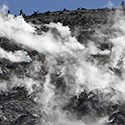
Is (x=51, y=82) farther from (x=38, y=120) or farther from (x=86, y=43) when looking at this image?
(x=86, y=43)

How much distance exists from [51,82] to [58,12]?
119 feet

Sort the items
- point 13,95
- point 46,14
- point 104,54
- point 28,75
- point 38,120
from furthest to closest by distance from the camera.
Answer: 1. point 46,14
2. point 104,54
3. point 28,75
4. point 13,95
5. point 38,120

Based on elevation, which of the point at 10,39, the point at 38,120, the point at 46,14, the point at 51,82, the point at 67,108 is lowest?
the point at 38,120

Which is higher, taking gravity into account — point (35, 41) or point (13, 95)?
point (35, 41)

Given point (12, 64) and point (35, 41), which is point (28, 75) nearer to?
point (12, 64)

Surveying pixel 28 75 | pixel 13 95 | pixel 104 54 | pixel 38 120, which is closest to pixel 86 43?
pixel 104 54

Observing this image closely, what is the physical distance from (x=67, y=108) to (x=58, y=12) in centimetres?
4122

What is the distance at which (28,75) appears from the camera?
57.1 meters

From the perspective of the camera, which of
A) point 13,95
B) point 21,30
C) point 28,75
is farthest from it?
point 21,30

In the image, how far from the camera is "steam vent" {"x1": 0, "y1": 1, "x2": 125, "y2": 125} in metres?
50.8

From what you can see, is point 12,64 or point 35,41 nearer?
point 12,64

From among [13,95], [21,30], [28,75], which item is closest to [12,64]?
[28,75]

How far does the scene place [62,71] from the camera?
59625 millimetres

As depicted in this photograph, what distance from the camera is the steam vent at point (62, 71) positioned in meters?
50.8
